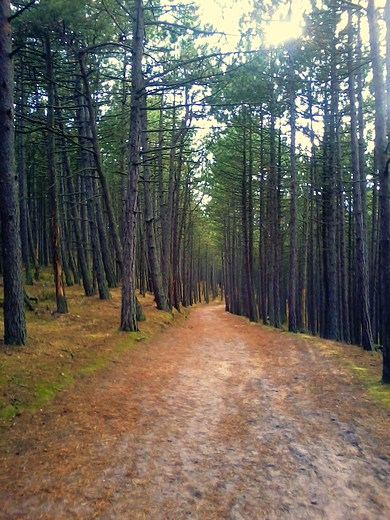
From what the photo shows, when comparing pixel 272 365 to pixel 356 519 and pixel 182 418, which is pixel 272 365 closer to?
pixel 182 418

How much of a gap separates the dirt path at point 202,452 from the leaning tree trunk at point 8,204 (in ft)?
6.64

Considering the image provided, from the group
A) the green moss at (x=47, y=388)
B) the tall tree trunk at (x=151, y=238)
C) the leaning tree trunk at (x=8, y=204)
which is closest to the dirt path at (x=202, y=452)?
the green moss at (x=47, y=388)

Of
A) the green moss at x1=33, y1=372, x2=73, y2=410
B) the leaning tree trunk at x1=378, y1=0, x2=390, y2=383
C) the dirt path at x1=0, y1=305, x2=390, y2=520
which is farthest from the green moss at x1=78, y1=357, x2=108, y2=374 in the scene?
the leaning tree trunk at x1=378, y1=0, x2=390, y2=383

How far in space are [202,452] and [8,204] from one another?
5.81 m

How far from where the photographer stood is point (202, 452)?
5.17m

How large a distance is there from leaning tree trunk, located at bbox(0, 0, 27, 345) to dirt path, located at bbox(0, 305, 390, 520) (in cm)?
202

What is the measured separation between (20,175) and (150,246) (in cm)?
674

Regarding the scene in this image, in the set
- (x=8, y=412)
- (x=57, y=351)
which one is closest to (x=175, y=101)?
(x=57, y=351)

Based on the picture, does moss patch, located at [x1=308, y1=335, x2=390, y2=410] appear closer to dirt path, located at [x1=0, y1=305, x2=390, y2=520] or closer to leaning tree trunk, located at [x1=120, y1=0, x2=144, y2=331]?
dirt path, located at [x1=0, y1=305, x2=390, y2=520]

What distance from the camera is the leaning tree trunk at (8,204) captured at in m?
8.05

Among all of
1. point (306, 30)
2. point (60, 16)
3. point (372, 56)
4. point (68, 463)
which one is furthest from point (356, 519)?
point (306, 30)

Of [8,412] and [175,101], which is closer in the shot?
[8,412]

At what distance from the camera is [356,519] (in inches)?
148

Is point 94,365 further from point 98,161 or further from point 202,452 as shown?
point 98,161
